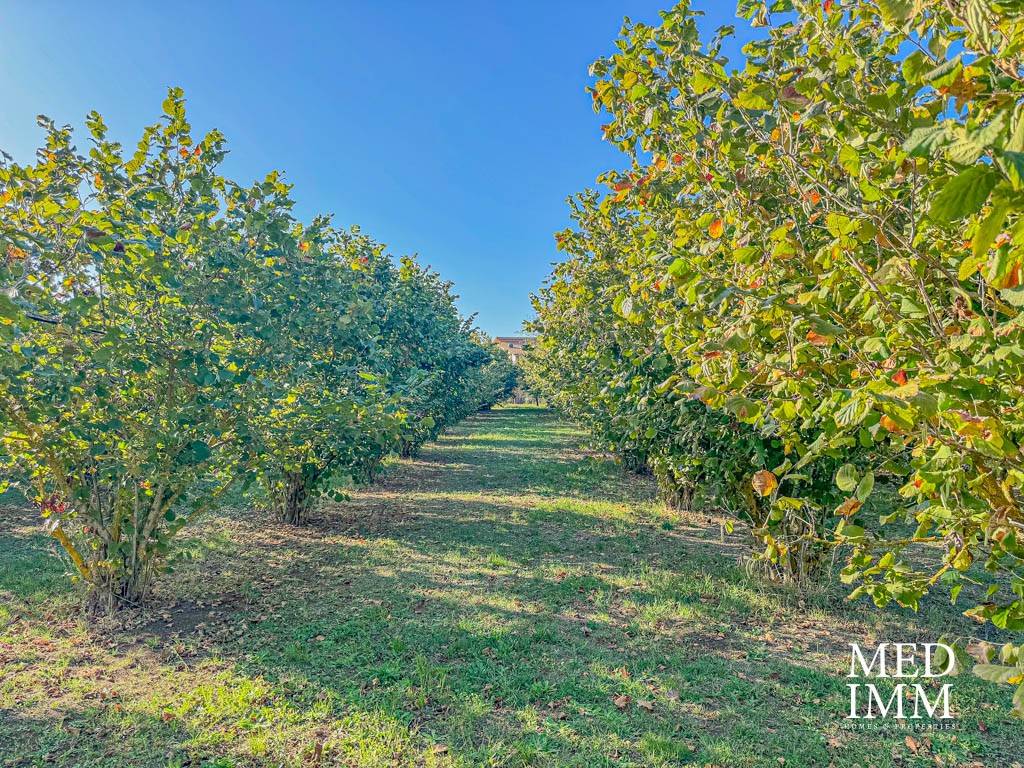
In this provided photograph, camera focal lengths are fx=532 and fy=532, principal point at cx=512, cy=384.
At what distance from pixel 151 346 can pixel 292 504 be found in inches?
169

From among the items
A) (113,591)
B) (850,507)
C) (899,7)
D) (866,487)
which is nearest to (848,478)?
(866,487)

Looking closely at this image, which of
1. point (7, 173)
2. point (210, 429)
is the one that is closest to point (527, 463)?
point (210, 429)

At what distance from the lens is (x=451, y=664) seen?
3756 millimetres

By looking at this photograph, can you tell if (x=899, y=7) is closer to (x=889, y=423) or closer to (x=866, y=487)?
(x=889, y=423)

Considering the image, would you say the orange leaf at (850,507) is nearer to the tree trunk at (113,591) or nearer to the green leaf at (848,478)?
the green leaf at (848,478)

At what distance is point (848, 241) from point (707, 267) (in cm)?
76

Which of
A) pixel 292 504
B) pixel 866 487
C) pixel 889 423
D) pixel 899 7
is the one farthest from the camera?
pixel 292 504

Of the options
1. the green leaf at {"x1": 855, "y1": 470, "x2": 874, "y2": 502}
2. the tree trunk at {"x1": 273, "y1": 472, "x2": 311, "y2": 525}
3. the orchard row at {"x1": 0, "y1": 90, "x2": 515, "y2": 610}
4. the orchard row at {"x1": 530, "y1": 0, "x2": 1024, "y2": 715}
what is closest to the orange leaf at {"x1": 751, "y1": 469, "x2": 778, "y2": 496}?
the orchard row at {"x1": 530, "y1": 0, "x2": 1024, "y2": 715}

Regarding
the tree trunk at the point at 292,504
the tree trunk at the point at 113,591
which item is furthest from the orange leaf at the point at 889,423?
the tree trunk at the point at 292,504

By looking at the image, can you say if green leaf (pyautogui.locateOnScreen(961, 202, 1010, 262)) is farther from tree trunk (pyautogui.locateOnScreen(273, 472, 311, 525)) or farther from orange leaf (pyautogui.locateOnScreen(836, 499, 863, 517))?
tree trunk (pyautogui.locateOnScreen(273, 472, 311, 525))

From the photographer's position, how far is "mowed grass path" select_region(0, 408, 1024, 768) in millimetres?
2904

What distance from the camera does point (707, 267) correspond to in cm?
231

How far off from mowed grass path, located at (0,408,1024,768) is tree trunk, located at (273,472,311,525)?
65 centimetres

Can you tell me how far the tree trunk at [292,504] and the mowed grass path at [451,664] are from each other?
65 centimetres
